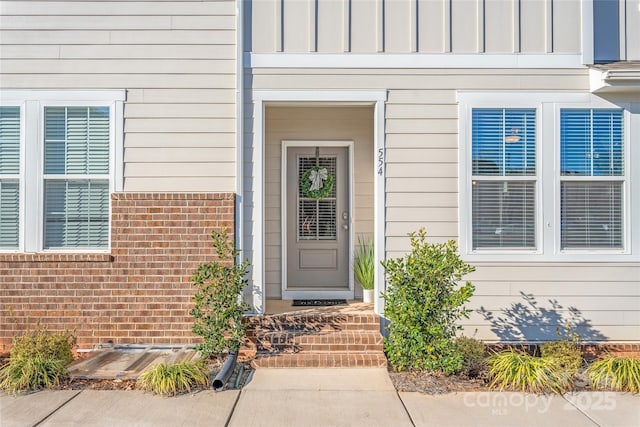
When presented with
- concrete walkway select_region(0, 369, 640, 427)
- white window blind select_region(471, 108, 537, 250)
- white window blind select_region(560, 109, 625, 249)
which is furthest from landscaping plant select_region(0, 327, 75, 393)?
white window blind select_region(560, 109, 625, 249)

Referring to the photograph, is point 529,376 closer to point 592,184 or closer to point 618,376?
point 618,376

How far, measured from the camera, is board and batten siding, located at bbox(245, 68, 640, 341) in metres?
4.80

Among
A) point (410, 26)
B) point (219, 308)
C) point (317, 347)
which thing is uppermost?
point (410, 26)

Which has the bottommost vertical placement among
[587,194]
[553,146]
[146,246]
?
[146,246]

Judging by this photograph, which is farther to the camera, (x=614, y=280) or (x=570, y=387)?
(x=614, y=280)

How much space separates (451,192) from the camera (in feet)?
16.0

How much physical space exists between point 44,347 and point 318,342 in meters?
2.68

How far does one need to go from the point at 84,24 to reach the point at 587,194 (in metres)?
6.10

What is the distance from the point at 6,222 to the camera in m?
4.89

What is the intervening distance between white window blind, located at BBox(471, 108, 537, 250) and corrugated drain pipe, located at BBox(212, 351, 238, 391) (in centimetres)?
292

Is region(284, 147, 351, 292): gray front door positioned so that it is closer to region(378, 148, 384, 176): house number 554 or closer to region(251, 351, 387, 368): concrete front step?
region(378, 148, 384, 176): house number 554

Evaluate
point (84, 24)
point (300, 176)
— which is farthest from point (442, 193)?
point (84, 24)

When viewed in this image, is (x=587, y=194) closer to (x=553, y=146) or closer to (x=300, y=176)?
(x=553, y=146)

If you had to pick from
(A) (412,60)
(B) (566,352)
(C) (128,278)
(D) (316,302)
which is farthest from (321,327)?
(A) (412,60)
